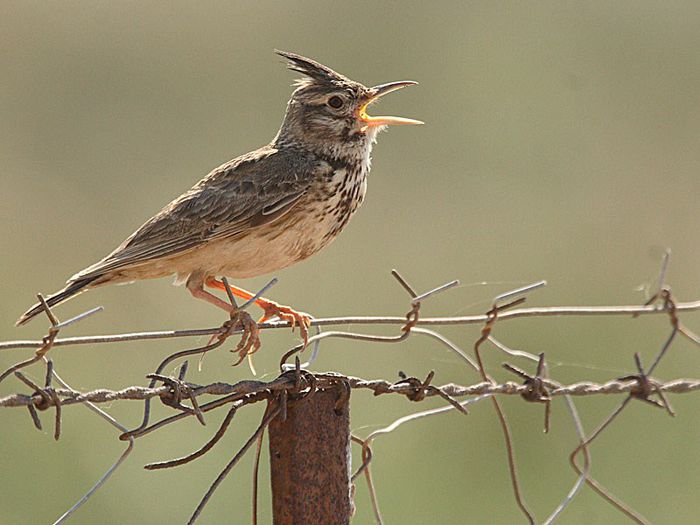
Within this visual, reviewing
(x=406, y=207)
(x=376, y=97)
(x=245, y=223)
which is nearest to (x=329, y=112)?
(x=376, y=97)

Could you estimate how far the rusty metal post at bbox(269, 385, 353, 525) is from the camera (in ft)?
10.8

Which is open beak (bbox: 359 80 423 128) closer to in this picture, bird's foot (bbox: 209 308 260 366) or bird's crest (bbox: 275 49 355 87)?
bird's crest (bbox: 275 49 355 87)

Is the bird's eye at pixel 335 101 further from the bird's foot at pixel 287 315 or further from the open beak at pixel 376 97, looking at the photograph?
the bird's foot at pixel 287 315

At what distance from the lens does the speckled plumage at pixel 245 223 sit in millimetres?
5188

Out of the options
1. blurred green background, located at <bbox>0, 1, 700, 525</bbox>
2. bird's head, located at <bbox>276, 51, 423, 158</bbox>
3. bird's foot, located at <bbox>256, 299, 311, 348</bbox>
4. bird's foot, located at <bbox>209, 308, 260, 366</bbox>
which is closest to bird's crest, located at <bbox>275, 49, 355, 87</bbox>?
bird's head, located at <bbox>276, 51, 423, 158</bbox>

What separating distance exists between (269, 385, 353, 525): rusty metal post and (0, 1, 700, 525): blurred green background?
162 cm

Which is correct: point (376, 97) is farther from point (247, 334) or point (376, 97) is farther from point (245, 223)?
point (247, 334)

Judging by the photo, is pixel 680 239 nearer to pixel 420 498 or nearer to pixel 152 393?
pixel 420 498

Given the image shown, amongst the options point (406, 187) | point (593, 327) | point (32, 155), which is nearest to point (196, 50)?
point (32, 155)

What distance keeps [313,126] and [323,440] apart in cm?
266

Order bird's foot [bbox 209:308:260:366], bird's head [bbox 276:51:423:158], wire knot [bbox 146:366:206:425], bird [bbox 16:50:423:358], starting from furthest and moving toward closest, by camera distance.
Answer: bird's head [bbox 276:51:423:158] < bird [bbox 16:50:423:358] < bird's foot [bbox 209:308:260:366] < wire knot [bbox 146:366:206:425]

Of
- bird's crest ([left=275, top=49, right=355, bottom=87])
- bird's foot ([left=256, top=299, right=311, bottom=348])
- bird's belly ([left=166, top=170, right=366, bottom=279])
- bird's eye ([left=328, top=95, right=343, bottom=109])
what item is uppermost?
bird's crest ([left=275, top=49, right=355, bottom=87])

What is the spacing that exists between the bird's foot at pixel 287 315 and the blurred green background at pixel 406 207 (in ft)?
3.38

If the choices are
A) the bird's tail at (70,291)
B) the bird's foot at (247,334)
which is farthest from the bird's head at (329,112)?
the bird's foot at (247,334)
